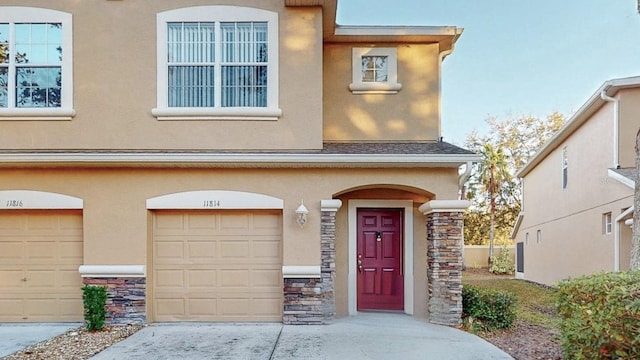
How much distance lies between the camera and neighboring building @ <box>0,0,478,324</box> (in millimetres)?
9062

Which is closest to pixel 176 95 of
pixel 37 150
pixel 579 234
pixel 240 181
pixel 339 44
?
pixel 240 181

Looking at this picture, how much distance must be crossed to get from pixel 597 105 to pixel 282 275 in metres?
10.2

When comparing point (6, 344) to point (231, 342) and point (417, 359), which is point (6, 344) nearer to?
point (231, 342)

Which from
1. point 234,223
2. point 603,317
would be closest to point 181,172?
point 234,223

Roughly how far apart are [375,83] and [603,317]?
6.42 metres

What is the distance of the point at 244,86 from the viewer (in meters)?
9.35

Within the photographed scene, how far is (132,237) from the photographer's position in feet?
29.8

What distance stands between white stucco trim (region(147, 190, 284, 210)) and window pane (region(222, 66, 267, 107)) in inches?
68.5

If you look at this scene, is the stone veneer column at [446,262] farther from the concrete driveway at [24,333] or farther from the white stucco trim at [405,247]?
the concrete driveway at [24,333]

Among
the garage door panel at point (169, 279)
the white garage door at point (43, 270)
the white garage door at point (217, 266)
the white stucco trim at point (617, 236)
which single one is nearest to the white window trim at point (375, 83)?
the white garage door at point (217, 266)

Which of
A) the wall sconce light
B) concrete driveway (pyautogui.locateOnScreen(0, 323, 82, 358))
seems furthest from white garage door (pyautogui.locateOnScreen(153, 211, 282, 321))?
concrete driveway (pyautogui.locateOnScreen(0, 323, 82, 358))

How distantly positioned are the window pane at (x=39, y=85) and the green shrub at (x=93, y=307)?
3.68m

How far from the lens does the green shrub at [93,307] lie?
335 inches

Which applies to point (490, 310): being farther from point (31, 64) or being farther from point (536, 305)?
point (31, 64)
